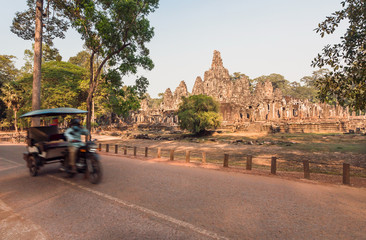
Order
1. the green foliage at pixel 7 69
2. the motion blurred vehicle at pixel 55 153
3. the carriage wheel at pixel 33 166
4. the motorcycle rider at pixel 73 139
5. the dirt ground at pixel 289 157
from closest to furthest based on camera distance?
the motion blurred vehicle at pixel 55 153 < the motorcycle rider at pixel 73 139 < the carriage wheel at pixel 33 166 < the dirt ground at pixel 289 157 < the green foliage at pixel 7 69

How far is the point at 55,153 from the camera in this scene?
637 cm

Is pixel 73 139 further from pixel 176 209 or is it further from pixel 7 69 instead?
pixel 7 69

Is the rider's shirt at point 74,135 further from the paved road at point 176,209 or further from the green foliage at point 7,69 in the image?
the green foliage at point 7,69

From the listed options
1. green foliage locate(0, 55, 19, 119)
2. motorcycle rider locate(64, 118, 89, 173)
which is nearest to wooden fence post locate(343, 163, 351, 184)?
motorcycle rider locate(64, 118, 89, 173)

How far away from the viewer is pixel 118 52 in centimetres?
1587

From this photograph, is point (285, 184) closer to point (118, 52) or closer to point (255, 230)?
point (255, 230)

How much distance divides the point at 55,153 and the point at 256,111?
52.3 metres

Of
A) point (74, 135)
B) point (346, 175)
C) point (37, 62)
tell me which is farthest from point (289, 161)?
point (37, 62)

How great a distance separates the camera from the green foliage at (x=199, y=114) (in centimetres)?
3475

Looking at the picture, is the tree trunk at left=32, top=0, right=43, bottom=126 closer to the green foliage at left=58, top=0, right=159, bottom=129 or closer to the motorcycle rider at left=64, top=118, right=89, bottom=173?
the green foliage at left=58, top=0, right=159, bottom=129

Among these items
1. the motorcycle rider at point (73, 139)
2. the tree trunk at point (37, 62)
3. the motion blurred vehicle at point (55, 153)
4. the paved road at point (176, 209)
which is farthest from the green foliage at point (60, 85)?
the motorcycle rider at point (73, 139)

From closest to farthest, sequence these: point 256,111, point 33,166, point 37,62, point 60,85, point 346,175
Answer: point 346,175, point 33,166, point 37,62, point 60,85, point 256,111

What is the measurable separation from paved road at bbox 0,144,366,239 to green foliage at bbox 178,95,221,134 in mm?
28448

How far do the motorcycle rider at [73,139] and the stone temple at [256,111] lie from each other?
4033cm
